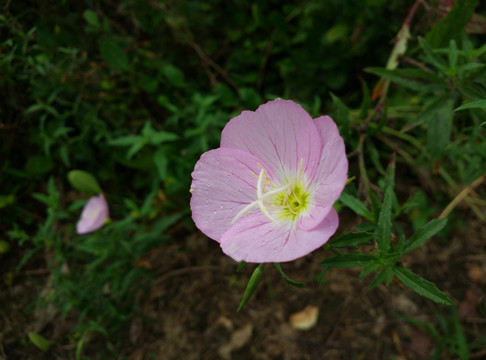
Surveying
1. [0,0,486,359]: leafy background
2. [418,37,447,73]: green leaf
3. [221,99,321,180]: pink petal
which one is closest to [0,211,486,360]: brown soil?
[0,0,486,359]: leafy background

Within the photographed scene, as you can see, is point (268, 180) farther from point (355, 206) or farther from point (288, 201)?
point (355, 206)

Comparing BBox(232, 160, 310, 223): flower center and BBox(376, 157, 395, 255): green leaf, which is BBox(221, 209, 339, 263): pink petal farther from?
BBox(376, 157, 395, 255): green leaf

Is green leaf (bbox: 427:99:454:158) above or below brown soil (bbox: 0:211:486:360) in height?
above

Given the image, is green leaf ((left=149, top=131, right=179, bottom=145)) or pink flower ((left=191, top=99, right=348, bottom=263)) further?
green leaf ((left=149, top=131, right=179, bottom=145))

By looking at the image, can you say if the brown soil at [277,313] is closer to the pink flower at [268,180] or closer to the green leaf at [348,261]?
the green leaf at [348,261]

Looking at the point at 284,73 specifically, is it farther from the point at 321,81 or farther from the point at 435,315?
the point at 435,315

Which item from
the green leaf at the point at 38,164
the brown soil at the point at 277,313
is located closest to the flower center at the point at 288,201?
the brown soil at the point at 277,313
